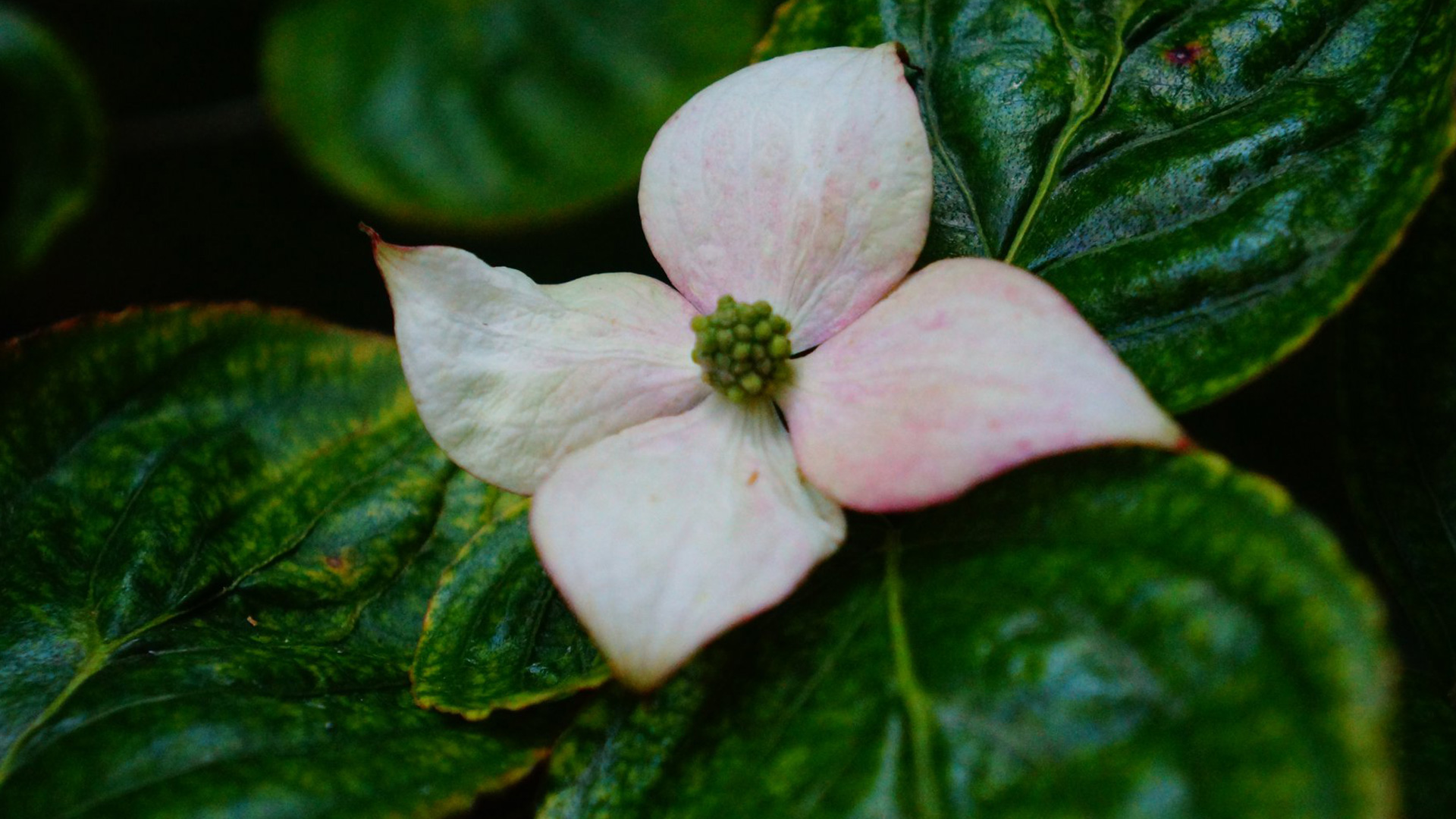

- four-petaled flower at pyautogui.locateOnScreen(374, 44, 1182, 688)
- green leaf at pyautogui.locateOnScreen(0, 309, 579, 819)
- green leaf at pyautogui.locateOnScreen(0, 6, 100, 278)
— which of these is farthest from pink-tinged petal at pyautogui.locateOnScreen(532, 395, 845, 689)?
green leaf at pyautogui.locateOnScreen(0, 6, 100, 278)

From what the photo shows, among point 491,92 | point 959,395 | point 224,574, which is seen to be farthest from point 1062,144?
point 491,92

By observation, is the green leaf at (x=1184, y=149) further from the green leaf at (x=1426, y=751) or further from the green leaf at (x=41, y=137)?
the green leaf at (x=41, y=137)

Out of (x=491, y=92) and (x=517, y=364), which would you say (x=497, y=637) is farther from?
(x=491, y=92)

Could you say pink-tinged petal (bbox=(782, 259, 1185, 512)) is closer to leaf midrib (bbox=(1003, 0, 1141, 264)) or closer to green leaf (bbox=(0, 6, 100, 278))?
leaf midrib (bbox=(1003, 0, 1141, 264))

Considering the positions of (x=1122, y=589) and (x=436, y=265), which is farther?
(x=436, y=265)

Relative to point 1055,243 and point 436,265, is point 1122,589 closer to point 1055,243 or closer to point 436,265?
point 1055,243

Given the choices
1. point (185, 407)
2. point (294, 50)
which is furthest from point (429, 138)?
point (185, 407)

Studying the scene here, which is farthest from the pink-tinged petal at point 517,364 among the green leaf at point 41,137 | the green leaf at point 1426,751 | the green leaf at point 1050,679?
the green leaf at point 41,137
